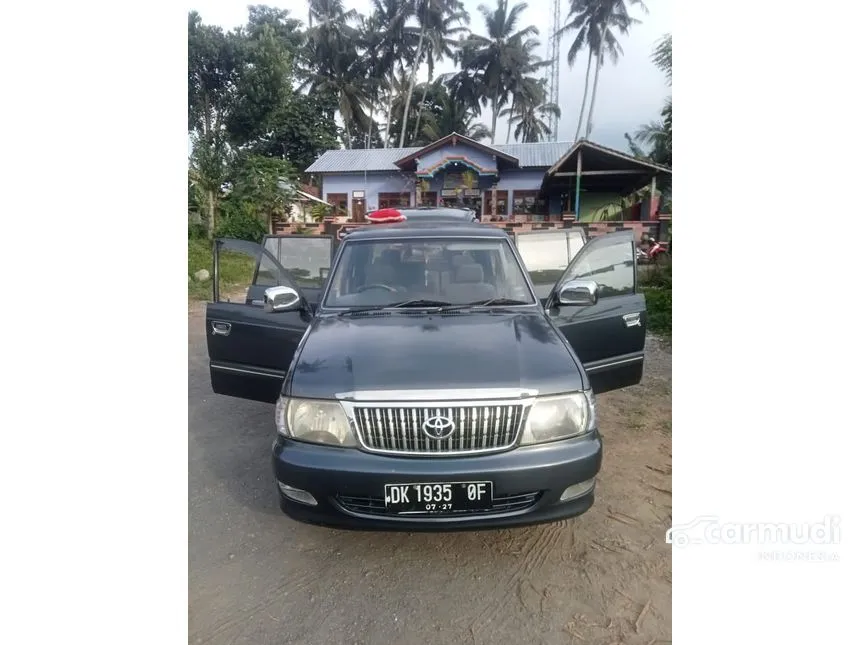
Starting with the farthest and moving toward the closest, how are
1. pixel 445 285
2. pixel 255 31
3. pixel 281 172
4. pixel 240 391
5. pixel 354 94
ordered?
pixel 354 94 → pixel 281 172 → pixel 255 31 → pixel 240 391 → pixel 445 285

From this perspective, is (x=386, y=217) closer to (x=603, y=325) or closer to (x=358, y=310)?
(x=358, y=310)

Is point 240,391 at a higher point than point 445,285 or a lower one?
lower

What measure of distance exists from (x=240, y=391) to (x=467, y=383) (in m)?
1.88

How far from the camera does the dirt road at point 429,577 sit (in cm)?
208

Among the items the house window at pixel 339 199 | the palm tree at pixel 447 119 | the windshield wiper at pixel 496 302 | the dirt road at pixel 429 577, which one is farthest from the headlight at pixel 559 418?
the palm tree at pixel 447 119

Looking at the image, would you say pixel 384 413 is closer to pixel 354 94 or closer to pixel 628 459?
pixel 628 459

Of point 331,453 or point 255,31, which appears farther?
point 255,31

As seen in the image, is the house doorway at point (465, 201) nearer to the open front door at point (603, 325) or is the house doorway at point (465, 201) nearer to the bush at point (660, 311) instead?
the bush at point (660, 311)

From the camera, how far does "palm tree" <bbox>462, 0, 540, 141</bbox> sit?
28.0 m

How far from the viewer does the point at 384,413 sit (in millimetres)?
2141

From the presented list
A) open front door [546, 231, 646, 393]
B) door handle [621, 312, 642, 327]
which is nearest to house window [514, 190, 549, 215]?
open front door [546, 231, 646, 393]

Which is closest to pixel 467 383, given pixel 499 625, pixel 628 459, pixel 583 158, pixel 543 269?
pixel 499 625

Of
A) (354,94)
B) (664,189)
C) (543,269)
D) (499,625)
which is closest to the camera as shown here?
(499,625)

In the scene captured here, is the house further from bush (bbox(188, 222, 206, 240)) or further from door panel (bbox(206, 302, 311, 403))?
door panel (bbox(206, 302, 311, 403))
